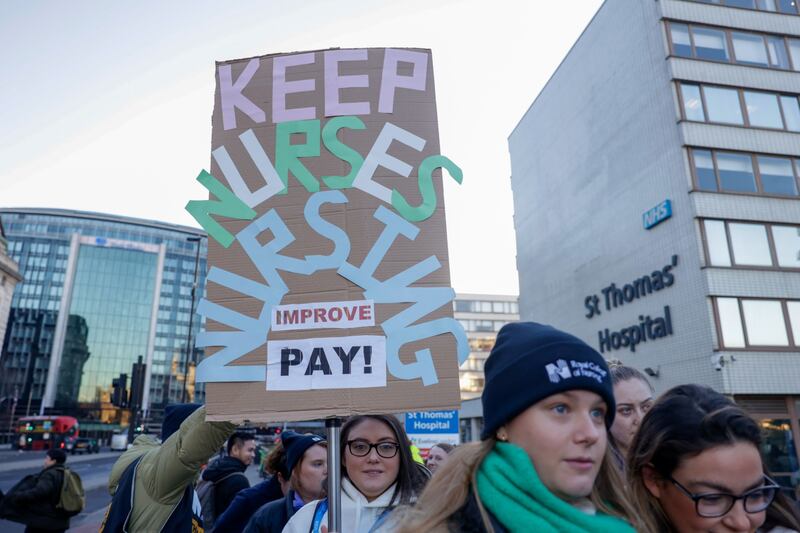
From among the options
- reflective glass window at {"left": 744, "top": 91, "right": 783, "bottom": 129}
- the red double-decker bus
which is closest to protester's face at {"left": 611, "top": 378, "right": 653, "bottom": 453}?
reflective glass window at {"left": 744, "top": 91, "right": 783, "bottom": 129}

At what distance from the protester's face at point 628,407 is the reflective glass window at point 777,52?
27.4 m

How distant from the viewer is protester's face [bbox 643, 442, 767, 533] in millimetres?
1940

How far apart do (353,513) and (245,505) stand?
2.23 m

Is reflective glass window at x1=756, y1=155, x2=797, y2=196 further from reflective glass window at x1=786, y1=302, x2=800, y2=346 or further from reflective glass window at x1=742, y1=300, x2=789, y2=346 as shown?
reflective glass window at x1=742, y1=300, x2=789, y2=346

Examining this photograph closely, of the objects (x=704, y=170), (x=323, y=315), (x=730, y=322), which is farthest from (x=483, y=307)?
(x=323, y=315)

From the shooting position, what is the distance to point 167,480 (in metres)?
3.04

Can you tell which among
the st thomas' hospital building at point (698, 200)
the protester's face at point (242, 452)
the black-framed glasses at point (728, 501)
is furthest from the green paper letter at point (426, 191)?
the st thomas' hospital building at point (698, 200)

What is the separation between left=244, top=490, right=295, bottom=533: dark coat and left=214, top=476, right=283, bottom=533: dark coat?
928 mm

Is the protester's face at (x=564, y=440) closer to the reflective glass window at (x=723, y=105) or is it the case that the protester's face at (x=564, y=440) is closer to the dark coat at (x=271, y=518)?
the dark coat at (x=271, y=518)

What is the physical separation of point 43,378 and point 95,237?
27.2 meters

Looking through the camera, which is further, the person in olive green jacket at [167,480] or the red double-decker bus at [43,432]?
the red double-decker bus at [43,432]

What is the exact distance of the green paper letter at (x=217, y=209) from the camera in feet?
8.96

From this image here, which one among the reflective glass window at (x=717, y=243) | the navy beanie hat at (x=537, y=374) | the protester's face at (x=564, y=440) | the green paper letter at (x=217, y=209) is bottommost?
the protester's face at (x=564, y=440)

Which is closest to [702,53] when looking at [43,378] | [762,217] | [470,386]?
[762,217]
